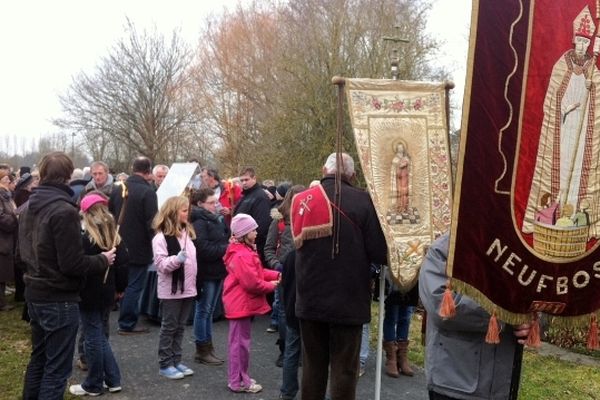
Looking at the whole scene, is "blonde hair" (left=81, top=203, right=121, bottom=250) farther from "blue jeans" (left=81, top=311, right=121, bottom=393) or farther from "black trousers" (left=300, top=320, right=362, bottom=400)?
"black trousers" (left=300, top=320, right=362, bottom=400)

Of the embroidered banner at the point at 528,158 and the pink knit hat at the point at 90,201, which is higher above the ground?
the embroidered banner at the point at 528,158

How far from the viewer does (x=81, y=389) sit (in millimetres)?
5258

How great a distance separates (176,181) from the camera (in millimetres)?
7793

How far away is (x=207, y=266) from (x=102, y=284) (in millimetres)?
1450

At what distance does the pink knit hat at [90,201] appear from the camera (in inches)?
192

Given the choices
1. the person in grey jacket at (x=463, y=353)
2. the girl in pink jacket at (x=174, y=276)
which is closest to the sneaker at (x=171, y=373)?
the girl in pink jacket at (x=174, y=276)

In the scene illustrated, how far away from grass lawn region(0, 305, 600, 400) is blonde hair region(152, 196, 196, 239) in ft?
5.71

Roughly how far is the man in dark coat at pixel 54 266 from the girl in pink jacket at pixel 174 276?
3.99ft

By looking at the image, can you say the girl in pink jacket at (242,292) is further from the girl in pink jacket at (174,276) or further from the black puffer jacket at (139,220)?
the black puffer jacket at (139,220)

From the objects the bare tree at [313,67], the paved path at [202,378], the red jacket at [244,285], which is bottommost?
the paved path at [202,378]

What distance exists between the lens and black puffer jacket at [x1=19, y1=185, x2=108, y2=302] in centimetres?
422

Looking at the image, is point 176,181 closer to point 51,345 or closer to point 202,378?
point 202,378

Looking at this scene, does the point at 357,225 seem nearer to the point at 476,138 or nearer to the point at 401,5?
the point at 476,138

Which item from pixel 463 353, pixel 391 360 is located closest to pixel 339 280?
pixel 463 353
